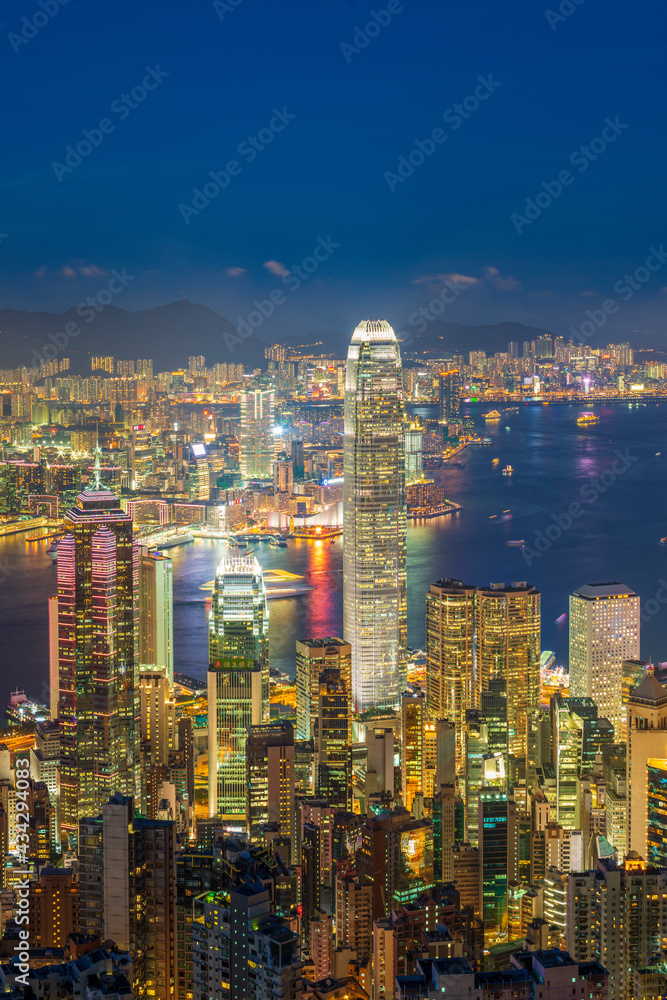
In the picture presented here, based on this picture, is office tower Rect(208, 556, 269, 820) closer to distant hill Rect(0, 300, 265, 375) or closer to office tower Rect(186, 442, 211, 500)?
distant hill Rect(0, 300, 265, 375)

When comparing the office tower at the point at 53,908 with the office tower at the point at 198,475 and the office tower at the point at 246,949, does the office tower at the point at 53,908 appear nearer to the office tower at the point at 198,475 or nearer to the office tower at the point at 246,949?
the office tower at the point at 246,949

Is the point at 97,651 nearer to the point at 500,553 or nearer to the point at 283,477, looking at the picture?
the point at 500,553

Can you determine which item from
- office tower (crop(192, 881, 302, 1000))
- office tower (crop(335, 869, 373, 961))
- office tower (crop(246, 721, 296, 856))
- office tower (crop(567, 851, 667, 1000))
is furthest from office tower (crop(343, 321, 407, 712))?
office tower (crop(192, 881, 302, 1000))

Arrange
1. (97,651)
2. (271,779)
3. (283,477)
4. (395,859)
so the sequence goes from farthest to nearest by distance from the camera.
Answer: (283,477)
(97,651)
(271,779)
(395,859)

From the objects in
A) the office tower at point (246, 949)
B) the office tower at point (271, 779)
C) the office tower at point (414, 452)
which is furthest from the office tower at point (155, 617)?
the office tower at point (414, 452)

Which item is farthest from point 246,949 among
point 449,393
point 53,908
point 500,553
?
point 449,393

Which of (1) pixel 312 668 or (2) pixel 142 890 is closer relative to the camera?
(2) pixel 142 890

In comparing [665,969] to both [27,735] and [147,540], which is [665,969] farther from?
[147,540]
